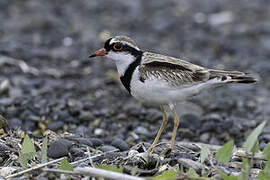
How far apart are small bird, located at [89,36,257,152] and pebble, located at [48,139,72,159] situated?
0.78m

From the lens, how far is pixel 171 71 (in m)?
4.64

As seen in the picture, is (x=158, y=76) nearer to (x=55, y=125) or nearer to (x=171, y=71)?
(x=171, y=71)

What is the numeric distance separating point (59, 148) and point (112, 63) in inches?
172

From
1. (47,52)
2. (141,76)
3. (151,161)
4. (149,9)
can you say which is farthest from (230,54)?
(151,161)

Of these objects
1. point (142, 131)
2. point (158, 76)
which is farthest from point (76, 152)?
point (142, 131)

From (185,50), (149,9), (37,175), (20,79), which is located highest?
(149,9)

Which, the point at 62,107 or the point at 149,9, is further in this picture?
the point at 149,9

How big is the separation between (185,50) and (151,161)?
233 inches

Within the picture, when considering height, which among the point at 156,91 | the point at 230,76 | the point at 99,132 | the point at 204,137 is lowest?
the point at 99,132

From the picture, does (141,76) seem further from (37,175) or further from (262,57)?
(262,57)

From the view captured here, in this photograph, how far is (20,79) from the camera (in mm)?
7410

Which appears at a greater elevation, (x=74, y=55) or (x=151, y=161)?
(x=74, y=55)

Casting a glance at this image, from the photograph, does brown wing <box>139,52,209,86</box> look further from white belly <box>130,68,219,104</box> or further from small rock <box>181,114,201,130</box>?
small rock <box>181,114,201,130</box>

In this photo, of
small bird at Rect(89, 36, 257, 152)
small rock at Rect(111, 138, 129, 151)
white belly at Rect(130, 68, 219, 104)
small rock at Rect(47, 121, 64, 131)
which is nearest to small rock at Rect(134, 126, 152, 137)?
small rock at Rect(47, 121, 64, 131)
